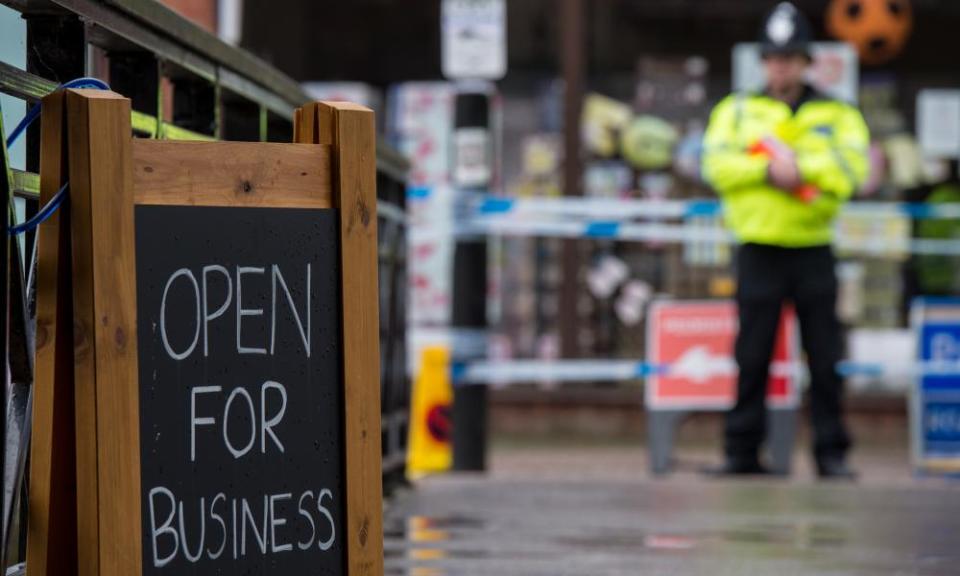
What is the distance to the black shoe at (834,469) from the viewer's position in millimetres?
10133

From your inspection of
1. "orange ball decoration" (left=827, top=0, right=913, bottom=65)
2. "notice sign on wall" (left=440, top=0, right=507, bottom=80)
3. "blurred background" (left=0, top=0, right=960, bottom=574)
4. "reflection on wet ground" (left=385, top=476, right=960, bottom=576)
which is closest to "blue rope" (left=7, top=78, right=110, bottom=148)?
"reflection on wet ground" (left=385, top=476, right=960, bottom=576)

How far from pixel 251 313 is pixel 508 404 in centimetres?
890

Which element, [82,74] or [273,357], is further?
[82,74]

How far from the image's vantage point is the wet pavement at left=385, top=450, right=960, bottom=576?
6672 millimetres

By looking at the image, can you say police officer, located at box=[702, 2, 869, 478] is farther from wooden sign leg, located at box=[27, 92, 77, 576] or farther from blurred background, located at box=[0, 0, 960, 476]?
wooden sign leg, located at box=[27, 92, 77, 576]

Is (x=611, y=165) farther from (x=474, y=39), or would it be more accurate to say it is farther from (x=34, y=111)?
(x=34, y=111)

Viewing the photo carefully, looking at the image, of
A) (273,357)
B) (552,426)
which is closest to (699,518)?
(273,357)

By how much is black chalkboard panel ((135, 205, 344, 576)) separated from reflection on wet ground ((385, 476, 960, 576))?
1.71 meters

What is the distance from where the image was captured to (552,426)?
13.4 meters

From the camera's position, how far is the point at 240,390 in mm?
4559

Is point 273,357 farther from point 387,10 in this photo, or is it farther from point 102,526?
point 387,10

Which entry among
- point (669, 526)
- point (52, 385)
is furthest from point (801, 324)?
point (52, 385)

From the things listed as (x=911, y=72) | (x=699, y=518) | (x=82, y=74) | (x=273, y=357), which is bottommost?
(x=699, y=518)

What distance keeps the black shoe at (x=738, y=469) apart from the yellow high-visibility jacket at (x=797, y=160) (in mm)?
1086
